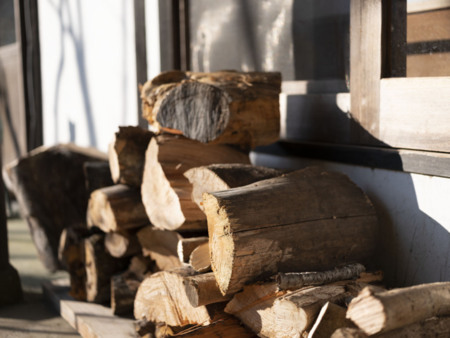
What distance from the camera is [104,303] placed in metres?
3.29

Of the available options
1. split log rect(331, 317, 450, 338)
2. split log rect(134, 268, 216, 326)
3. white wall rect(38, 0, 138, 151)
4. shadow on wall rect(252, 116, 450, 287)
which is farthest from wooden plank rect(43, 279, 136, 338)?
white wall rect(38, 0, 138, 151)

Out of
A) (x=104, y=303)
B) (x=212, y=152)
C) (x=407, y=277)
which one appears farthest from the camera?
(x=104, y=303)

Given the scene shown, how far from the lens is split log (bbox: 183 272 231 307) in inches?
86.1

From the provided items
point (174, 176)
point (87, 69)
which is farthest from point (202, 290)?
point (87, 69)

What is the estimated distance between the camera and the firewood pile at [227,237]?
1881 mm

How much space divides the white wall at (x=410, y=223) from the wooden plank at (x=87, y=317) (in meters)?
1.16

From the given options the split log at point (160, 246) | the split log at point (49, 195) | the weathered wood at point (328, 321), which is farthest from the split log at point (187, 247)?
the split log at point (49, 195)

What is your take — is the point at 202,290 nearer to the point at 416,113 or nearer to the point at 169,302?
the point at 169,302

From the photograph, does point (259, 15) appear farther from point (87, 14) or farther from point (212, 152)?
point (87, 14)

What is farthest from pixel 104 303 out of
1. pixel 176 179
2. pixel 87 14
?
pixel 87 14

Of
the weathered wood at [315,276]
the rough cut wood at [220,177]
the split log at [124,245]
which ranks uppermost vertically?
the rough cut wood at [220,177]

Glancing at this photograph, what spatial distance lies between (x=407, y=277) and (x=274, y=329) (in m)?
0.75

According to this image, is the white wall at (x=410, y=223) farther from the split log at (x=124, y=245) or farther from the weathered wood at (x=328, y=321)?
the split log at (x=124, y=245)

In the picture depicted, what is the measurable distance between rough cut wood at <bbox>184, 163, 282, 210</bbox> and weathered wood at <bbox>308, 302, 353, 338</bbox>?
69cm
